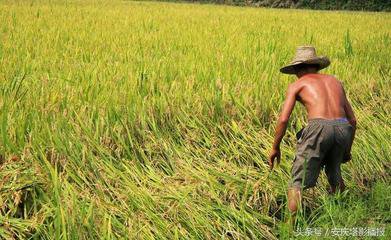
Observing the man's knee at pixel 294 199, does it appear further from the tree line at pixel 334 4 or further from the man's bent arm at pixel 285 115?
the tree line at pixel 334 4

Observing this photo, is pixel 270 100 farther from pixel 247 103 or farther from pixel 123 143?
pixel 123 143

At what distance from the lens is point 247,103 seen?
2762 mm

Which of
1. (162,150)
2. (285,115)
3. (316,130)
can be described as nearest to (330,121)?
(316,130)

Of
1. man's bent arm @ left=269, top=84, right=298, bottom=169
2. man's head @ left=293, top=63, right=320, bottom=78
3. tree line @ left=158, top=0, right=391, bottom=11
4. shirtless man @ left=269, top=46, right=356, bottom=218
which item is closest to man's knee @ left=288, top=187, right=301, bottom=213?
shirtless man @ left=269, top=46, right=356, bottom=218

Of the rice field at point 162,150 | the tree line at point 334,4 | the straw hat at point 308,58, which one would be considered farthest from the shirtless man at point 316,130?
the tree line at point 334,4

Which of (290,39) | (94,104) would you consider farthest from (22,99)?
(290,39)

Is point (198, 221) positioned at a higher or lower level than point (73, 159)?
lower

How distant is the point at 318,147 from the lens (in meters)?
1.90

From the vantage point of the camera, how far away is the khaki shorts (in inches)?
74.4

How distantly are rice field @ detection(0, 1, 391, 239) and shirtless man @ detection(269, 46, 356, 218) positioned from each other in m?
0.18

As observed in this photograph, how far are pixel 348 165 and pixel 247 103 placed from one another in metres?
0.72

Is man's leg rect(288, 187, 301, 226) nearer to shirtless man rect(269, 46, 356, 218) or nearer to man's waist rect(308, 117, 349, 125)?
shirtless man rect(269, 46, 356, 218)

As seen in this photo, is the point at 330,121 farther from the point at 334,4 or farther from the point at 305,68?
the point at 334,4

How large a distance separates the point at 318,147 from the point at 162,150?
0.86 metres
